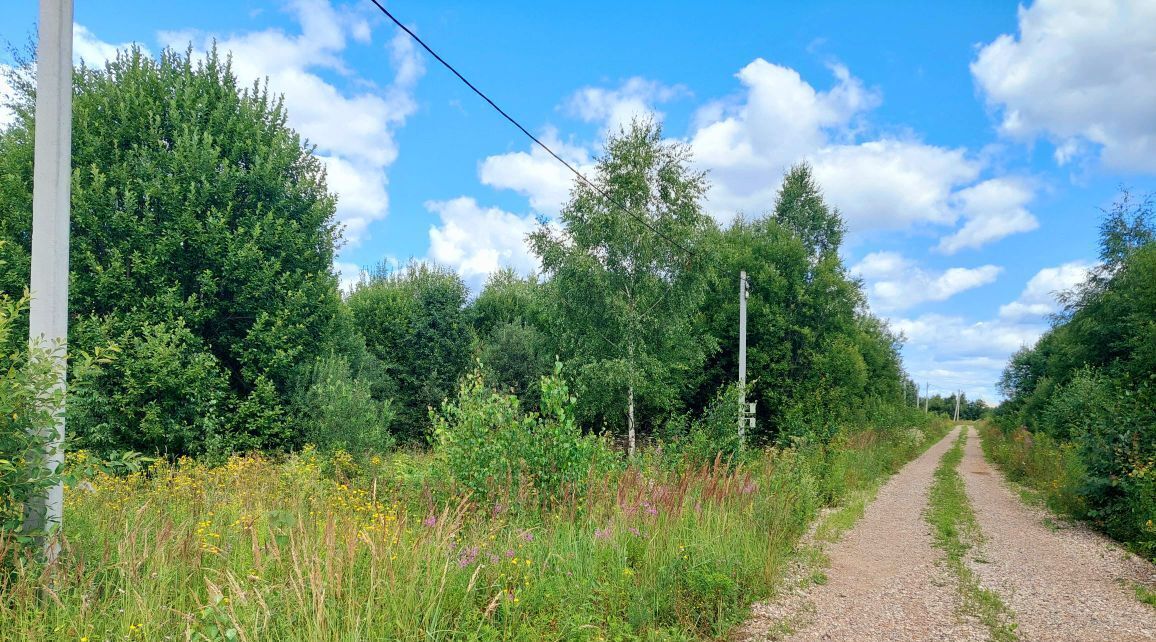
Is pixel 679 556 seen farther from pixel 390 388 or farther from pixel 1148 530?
pixel 390 388

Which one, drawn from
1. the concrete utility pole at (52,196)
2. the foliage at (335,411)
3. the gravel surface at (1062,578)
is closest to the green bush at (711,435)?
the gravel surface at (1062,578)

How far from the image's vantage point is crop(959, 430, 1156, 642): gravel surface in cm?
509

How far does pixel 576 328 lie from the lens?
19.5 meters

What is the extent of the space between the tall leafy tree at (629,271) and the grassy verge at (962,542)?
840 cm

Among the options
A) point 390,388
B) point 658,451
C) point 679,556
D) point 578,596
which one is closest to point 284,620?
point 578,596

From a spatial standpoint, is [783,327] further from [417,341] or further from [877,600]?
[877,600]

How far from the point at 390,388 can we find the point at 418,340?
7.64 ft

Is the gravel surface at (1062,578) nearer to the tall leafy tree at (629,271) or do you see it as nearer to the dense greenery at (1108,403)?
the dense greenery at (1108,403)

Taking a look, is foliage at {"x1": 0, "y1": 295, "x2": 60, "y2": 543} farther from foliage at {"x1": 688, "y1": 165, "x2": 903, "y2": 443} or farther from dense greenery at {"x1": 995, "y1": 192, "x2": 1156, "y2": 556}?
foliage at {"x1": 688, "y1": 165, "x2": 903, "y2": 443}

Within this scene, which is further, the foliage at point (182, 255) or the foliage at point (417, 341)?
the foliage at point (417, 341)

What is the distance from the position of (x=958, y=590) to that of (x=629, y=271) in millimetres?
14098

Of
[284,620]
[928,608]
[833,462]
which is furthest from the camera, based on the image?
[833,462]

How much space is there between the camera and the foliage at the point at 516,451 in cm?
607

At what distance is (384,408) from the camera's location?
53.7 feet
